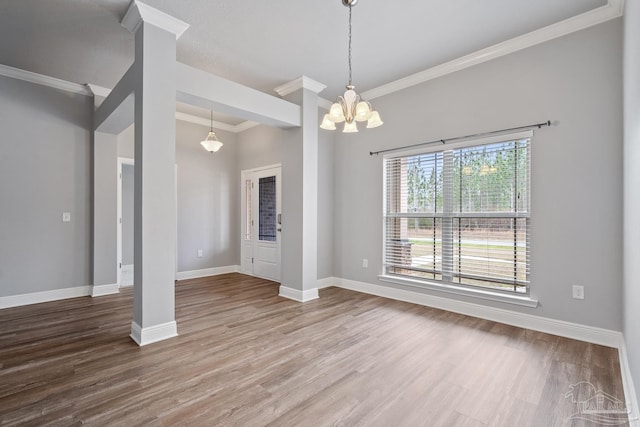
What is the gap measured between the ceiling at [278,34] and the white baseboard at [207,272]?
3346 millimetres

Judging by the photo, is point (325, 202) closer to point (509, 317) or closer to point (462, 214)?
point (462, 214)

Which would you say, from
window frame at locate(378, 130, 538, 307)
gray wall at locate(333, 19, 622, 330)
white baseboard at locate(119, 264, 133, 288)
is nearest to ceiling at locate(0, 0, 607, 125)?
gray wall at locate(333, 19, 622, 330)

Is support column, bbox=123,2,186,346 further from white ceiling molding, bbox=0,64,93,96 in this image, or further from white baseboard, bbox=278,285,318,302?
white ceiling molding, bbox=0,64,93,96

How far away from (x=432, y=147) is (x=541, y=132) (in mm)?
1163

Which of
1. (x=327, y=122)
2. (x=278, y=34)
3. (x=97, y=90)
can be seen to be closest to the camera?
(x=327, y=122)

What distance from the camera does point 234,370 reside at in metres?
2.28

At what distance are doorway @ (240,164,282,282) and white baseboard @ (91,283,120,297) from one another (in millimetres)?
2243

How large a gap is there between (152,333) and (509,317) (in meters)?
3.63

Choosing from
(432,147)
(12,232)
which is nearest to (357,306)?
(432,147)

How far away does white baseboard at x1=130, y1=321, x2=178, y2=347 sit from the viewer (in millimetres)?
2707

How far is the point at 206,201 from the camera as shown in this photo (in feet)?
19.5

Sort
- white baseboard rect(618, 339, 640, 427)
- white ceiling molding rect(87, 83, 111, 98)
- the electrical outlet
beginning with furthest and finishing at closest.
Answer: white ceiling molding rect(87, 83, 111, 98), the electrical outlet, white baseboard rect(618, 339, 640, 427)
